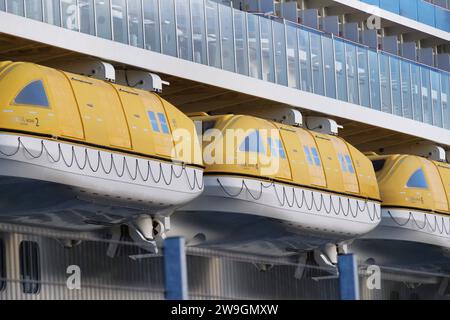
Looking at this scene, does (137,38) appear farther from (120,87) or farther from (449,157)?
(449,157)

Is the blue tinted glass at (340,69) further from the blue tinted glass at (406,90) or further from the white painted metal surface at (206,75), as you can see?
the blue tinted glass at (406,90)

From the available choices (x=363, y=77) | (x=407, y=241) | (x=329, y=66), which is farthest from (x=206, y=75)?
(x=363, y=77)

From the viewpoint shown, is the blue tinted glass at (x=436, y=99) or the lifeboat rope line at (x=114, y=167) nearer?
the lifeboat rope line at (x=114, y=167)

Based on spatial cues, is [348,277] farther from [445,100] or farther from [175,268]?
[445,100]

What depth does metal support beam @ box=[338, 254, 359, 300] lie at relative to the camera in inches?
1171

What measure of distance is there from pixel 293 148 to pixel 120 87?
18.3ft

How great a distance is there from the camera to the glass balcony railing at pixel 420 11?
160 feet

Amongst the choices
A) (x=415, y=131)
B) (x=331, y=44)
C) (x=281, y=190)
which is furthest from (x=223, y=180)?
(x=415, y=131)

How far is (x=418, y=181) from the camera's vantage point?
139 ft

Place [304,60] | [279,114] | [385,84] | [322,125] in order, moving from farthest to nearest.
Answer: [385,84], [322,125], [304,60], [279,114]

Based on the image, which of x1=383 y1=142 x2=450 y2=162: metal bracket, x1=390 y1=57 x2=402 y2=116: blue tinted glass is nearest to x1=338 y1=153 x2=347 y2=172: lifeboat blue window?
x1=390 y1=57 x2=402 y2=116: blue tinted glass

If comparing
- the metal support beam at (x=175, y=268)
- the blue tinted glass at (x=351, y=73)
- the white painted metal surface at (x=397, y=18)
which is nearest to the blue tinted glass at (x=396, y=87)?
the blue tinted glass at (x=351, y=73)

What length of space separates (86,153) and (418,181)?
13150mm

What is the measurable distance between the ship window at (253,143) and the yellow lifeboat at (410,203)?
6560 mm
